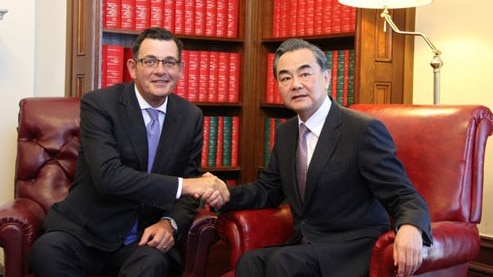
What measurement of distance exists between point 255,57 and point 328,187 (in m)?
1.93

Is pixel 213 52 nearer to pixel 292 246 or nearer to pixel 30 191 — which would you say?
pixel 30 191

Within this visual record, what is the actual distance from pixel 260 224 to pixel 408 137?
666mm

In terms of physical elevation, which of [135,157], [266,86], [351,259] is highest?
[266,86]

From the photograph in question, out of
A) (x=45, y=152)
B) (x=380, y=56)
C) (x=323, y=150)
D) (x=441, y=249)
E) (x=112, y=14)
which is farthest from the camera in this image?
(x=112, y=14)

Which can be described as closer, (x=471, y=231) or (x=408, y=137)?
(x=471, y=231)

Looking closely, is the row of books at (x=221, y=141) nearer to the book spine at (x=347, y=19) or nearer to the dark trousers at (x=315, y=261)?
the book spine at (x=347, y=19)

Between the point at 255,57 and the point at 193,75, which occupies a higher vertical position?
the point at 255,57

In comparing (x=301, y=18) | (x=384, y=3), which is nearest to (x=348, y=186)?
(x=384, y=3)

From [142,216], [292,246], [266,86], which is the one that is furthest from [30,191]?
[266,86]

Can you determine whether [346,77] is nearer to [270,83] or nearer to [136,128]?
[270,83]

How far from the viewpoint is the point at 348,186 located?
2195 millimetres

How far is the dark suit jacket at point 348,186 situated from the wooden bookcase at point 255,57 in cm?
111

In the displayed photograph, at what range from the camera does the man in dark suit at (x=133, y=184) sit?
7.50 ft

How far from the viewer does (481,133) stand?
2377mm
